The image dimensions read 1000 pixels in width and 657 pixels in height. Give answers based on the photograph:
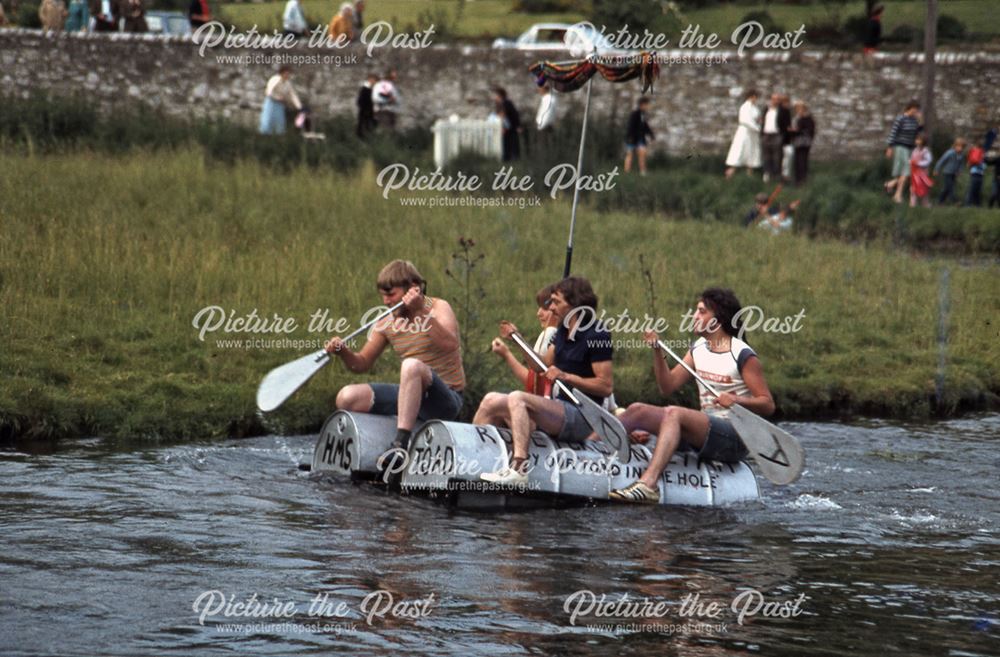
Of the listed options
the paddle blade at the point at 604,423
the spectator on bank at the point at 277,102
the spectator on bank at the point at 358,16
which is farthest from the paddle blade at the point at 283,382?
the spectator on bank at the point at 358,16

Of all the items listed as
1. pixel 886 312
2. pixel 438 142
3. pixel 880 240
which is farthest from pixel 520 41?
pixel 886 312

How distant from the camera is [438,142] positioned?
1171 inches

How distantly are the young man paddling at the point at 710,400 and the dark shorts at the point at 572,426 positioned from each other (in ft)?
1.40

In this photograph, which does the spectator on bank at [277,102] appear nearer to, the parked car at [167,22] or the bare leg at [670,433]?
the parked car at [167,22]

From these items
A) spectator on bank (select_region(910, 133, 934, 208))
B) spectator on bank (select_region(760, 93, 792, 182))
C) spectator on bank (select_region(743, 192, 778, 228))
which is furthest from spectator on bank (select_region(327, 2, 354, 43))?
spectator on bank (select_region(910, 133, 934, 208))

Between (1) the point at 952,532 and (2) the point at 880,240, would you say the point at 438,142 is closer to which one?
(2) the point at 880,240

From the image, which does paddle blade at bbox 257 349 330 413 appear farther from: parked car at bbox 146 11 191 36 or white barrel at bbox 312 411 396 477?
parked car at bbox 146 11 191 36

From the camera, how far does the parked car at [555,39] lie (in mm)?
34156

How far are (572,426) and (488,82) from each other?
23.9 metres

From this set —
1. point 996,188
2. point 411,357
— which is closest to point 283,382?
point 411,357

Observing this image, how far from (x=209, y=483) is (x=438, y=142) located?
18397mm

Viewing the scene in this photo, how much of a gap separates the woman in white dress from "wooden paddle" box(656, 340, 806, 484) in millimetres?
18301

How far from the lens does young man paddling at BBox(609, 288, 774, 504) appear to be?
37.7ft

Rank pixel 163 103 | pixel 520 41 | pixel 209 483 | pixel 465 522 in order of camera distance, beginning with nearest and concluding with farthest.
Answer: pixel 465 522
pixel 209 483
pixel 163 103
pixel 520 41
